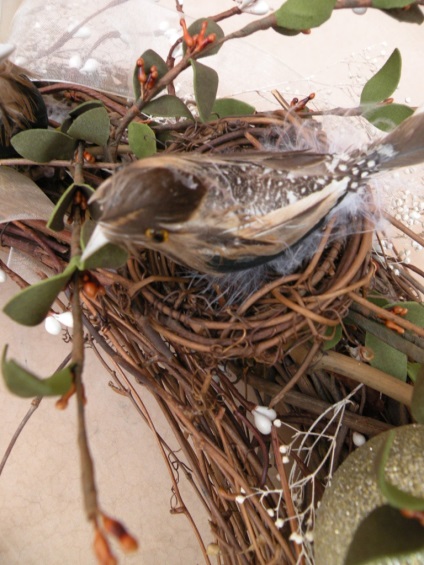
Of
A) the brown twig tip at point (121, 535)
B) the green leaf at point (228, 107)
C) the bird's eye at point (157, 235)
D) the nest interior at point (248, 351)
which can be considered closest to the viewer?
the brown twig tip at point (121, 535)

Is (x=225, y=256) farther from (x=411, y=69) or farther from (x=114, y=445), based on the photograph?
(x=411, y=69)

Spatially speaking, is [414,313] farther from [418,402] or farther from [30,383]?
[30,383]

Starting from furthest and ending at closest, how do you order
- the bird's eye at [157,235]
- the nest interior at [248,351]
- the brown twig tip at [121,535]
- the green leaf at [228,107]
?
the green leaf at [228,107], the nest interior at [248,351], the bird's eye at [157,235], the brown twig tip at [121,535]

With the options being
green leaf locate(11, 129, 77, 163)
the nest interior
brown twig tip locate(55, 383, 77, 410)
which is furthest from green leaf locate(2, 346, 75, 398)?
green leaf locate(11, 129, 77, 163)

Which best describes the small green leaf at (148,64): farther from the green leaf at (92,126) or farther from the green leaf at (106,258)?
the green leaf at (106,258)

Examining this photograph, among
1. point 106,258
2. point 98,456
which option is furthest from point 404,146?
point 98,456

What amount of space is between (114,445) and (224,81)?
42cm

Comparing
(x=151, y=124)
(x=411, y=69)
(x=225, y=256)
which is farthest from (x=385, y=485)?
(x=411, y=69)

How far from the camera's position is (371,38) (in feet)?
2.77

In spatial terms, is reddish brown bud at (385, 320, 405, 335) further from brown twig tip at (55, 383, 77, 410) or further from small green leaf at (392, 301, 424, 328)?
brown twig tip at (55, 383, 77, 410)

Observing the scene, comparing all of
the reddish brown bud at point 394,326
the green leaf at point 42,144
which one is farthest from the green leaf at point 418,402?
the green leaf at point 42,144

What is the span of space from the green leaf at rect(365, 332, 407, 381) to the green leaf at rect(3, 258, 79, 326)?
0.88 feet

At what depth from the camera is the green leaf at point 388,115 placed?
0.48 m

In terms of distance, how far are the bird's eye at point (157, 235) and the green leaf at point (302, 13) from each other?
214 mm
